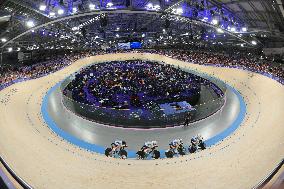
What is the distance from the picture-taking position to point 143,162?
844 cm

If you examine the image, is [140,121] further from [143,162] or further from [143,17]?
[143,17]

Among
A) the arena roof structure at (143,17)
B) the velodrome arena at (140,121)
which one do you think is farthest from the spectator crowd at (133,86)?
the arena roof structure at (143,17)

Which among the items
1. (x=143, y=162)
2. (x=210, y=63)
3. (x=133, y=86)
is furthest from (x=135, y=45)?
(x=143, y=162)

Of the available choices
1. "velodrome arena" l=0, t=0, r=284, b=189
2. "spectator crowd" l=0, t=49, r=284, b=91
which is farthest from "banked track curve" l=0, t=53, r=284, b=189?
"spectator crowd" l=0, t=49, r=284, b=91

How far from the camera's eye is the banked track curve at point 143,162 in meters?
7.04

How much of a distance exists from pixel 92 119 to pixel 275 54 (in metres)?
30.7

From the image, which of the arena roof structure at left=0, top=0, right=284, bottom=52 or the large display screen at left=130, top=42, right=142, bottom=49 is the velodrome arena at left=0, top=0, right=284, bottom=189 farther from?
the large display screen at left=130, top=42, right=142, bottom=49

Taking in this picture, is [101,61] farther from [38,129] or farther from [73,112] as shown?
[38,129]

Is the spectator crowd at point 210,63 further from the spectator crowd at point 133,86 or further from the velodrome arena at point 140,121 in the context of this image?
the spectator crowd at point 133,86

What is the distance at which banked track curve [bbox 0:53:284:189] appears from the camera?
7035mm

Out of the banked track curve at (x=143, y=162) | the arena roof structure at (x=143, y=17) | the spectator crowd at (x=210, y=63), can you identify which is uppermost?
the arena roof structure at (x=143, y=17)

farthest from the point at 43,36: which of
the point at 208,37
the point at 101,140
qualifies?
the point at 101,140

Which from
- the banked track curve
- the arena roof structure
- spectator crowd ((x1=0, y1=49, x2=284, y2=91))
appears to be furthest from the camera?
the arena roof structure

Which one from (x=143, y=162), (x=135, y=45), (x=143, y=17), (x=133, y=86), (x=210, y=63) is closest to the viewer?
(x=143, y=162)
